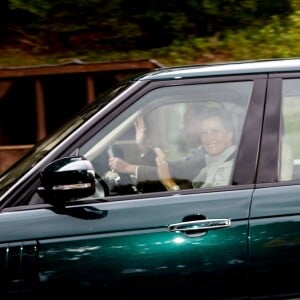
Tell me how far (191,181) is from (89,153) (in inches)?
19.9

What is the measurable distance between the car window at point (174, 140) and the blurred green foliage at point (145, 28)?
24.3 feet

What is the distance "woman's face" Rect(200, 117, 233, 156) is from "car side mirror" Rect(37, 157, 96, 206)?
64cm

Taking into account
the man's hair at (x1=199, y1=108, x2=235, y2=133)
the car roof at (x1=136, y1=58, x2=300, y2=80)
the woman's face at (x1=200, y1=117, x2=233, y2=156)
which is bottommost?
the woman's face at (x1=200, y1=117, x2=233, y2=156)

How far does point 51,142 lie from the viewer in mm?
4426

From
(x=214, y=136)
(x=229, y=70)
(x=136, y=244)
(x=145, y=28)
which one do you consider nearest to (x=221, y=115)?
(x=214, y=136)

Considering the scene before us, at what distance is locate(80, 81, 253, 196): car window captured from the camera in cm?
419

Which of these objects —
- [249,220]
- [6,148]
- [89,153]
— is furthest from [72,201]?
[6,148]

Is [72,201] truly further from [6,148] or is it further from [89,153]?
[6,148]

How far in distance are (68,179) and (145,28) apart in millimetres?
8596

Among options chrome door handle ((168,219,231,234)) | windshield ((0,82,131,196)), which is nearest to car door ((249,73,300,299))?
chrome door handle ((168,219,231,234))

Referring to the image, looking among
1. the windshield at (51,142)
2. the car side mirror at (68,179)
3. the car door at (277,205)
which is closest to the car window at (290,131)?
the car door at (277,205)

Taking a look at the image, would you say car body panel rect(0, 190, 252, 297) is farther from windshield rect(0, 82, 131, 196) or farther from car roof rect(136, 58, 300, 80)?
car roof rect(136, 58, 300, 80)

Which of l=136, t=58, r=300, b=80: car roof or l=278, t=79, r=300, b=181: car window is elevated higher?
l=136, t=58, r=300, b=80: car roof

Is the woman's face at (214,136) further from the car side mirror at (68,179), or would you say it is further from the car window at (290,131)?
the car side mirror at (68,179)
